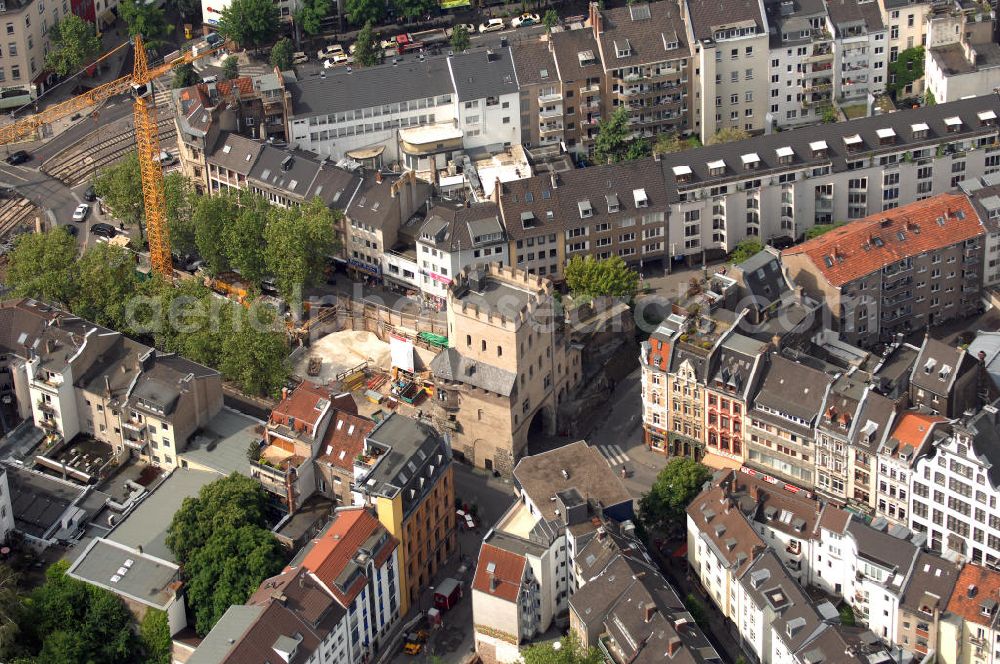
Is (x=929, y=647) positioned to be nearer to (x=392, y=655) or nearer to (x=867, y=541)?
(x=867, y=541)

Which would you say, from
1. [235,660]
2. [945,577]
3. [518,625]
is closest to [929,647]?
[945,577]

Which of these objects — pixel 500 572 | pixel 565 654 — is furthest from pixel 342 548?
pixel 565 654

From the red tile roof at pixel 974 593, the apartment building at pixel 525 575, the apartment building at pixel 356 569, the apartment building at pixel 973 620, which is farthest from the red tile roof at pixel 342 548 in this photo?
the red tile roof at pixel 974 593

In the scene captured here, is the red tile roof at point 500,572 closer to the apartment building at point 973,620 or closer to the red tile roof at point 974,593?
the apartment building at point 973,620

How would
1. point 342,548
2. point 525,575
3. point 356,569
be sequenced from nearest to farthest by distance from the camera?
point 356,569 < point 342,548 < point 525,575

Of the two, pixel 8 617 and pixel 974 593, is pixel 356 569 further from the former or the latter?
pixel 974 593

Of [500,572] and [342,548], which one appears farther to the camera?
[500,572]
